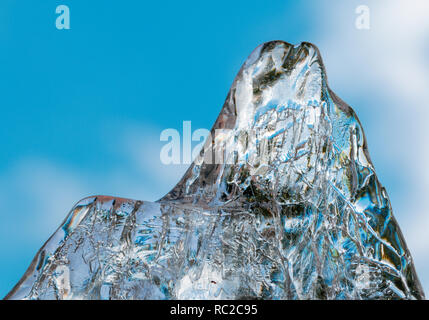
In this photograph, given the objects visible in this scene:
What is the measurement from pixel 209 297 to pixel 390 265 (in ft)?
3.28

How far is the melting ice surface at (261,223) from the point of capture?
224 centimetres

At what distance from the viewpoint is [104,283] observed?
2170 millimetres

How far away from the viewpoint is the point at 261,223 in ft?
8.66

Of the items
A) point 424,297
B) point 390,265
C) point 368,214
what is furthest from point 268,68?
point 424,297

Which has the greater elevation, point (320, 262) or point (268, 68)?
point (268, 68)

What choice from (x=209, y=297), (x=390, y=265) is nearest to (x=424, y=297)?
(x=390, y=265)

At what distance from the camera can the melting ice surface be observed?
224cm

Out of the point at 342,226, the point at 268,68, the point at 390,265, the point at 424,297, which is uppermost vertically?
the point at 268,68

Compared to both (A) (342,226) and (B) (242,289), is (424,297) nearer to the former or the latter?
(A) (342,226)
